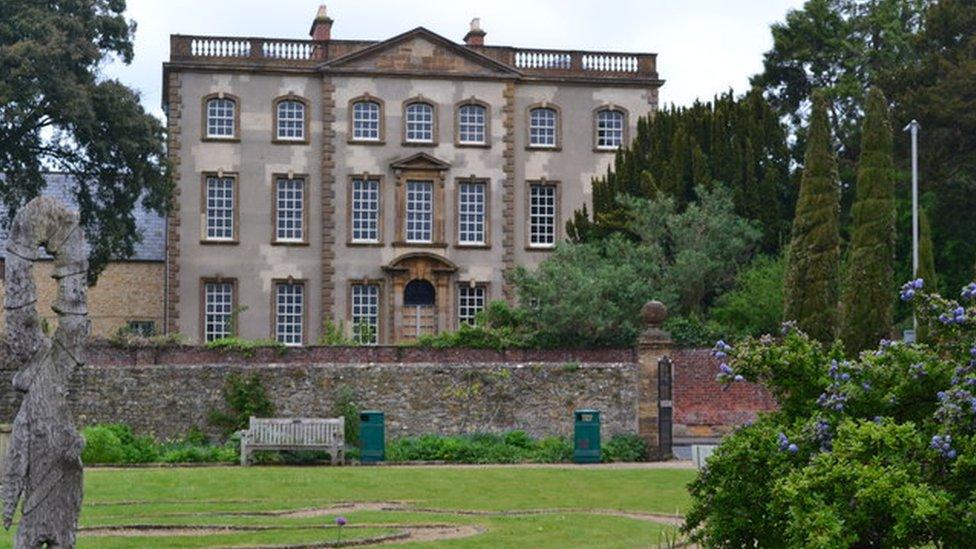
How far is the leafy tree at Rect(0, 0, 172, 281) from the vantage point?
48.2m

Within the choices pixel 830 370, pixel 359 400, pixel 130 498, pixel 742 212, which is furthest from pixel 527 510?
pixel 742 212

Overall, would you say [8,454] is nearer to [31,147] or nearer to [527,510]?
[527,510]

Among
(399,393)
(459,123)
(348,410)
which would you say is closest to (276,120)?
(459,123)

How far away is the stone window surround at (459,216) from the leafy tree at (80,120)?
29.9ft

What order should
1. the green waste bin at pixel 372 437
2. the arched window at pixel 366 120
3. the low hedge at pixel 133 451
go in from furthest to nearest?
the arched window at pixel 366 120 < the green waste bin at pixel 372 437 < the low hedge at pixel 133 451

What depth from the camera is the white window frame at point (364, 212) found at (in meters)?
54.6

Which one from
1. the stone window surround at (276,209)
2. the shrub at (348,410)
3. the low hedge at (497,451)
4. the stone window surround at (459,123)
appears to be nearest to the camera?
the low hedge at (497,451)

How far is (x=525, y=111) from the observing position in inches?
2201

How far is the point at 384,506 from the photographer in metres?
22.0

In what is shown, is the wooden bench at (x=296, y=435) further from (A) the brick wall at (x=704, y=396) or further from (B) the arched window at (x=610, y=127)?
(B) the arched window at (x=610, y=127)

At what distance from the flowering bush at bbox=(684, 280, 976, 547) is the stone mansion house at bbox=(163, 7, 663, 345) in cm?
4004

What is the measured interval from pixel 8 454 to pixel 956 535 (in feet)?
22.7

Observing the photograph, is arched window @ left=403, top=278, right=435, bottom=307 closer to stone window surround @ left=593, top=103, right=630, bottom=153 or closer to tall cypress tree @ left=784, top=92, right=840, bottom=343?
stone window surround @ left=593, top=103, right=630, bottom=153

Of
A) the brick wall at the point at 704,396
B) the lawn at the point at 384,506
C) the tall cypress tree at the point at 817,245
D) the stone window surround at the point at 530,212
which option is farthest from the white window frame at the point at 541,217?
the lawn at the point at 384,506
